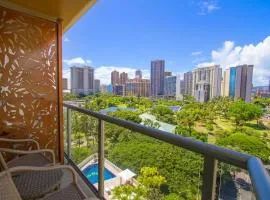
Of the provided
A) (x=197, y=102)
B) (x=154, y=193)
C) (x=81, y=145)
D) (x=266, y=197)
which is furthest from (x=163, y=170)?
(x=197, y=102)

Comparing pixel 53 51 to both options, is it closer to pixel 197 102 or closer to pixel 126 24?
pixel 197 102

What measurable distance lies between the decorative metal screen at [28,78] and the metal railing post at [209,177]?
9.96 feet

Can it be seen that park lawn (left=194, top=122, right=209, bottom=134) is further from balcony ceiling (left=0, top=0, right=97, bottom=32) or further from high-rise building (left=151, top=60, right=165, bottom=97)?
balcony ceiling (left=0, top=0, right=97, bottom=32)

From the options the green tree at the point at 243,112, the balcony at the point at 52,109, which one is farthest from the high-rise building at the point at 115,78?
the balcony at the point at 52,109

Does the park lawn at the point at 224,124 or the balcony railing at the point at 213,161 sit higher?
the balcony railing at the point at 213,161

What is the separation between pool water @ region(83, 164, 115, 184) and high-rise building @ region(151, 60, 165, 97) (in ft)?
97.2

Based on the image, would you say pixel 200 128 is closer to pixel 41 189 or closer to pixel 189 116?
pixel 189 116

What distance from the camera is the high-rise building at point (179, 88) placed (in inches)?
1273

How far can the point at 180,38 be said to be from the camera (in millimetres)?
52906

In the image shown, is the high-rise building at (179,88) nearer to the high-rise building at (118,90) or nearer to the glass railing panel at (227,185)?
the high-rise building at (118,90)

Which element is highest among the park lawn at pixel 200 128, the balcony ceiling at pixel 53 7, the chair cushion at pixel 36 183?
the balcony ceiling at pixel 53 7

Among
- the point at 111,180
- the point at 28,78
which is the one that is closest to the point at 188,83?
the point at 28,78

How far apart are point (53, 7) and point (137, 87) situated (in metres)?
28.5

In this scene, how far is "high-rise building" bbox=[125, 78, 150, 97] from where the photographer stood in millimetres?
30086
